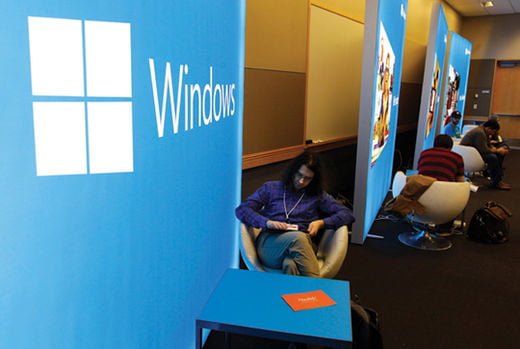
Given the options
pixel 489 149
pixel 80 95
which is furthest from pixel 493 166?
pixel 80 95

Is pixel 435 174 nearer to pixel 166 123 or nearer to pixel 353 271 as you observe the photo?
pixel 353 271

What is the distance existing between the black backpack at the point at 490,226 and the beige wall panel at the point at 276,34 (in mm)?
2502

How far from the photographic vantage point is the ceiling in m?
11.2

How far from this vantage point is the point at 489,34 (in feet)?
43.0

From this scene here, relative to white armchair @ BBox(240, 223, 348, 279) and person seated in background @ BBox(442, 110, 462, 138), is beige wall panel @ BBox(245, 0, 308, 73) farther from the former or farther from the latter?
person seated in background @ BBox(442, 110, 462, 138)

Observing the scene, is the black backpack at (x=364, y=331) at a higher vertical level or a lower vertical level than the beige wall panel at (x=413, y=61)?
lower

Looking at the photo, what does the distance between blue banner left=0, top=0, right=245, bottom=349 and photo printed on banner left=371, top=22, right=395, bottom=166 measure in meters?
2.44

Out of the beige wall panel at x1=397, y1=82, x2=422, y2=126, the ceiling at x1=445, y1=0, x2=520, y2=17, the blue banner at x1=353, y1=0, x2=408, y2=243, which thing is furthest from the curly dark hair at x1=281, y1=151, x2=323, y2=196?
the ceiling at x1=445, y1=0, x2=520, y2=17

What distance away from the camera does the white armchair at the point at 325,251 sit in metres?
2.66

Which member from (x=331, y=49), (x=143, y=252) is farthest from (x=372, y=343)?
(x=331, y=49)

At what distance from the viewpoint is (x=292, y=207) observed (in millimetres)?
2957

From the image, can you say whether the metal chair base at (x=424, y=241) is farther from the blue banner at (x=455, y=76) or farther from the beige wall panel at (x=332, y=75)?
the blue banner at (x=455, y=76)

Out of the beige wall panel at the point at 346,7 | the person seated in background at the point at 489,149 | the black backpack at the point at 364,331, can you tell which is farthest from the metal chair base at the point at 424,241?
the person seated in background at the point at 489,149

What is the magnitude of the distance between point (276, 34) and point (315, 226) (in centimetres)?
210
